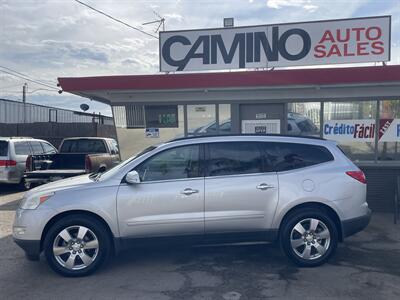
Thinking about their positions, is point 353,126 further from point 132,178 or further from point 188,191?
point 132,178

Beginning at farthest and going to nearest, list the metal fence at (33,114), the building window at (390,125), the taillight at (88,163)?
the metal fence at (33,114) < the taillight at (88,163) < the building window at (390,125)

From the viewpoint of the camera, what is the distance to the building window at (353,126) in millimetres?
8352

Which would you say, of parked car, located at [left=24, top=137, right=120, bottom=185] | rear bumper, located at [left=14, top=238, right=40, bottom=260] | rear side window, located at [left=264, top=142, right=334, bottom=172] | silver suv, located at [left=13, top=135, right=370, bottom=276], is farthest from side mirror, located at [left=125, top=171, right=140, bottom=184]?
parked car, located at [left=24, top=137, right=120, bottom=185]

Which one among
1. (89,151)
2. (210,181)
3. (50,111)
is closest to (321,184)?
(210,181)

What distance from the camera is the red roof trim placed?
753 cm

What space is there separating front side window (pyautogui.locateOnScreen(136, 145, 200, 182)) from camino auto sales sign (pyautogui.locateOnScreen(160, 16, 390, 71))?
15.5 ft

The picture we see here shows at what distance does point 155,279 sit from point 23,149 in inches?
337

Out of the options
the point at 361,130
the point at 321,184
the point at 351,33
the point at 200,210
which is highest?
the point at 351,33

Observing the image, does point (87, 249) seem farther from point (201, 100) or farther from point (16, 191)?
point (16, 191)

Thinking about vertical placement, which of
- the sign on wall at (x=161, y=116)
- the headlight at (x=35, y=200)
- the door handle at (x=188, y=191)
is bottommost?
the headlight at (x=35, y=200)

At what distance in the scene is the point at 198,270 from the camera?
4.92 metres

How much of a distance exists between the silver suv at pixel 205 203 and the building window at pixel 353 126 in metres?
3.34

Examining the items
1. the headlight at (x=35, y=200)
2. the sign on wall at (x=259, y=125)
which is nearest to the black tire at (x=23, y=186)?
the sign on wall at (x=259, y=125)

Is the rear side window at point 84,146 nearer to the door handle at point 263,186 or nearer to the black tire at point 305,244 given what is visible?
the door handle at point 263,186
